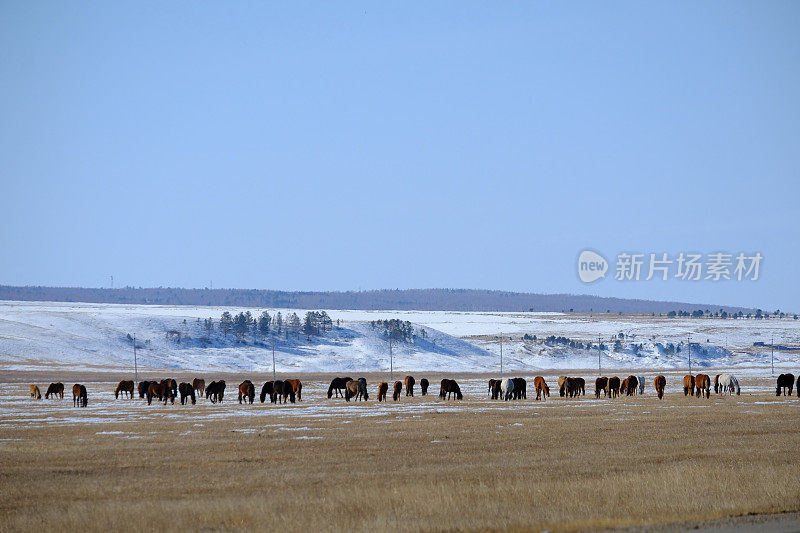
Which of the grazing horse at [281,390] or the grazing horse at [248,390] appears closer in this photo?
the grazing horse at [248,390]

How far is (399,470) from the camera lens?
19281 mm

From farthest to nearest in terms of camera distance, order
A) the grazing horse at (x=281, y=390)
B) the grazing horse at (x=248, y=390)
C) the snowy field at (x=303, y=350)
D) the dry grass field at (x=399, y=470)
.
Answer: the snowy field at (x=303, y=350)
the grazing horse at (x=281, y=390)
the grazing horse at (x=248, y=390)
the dry grass field at (x=399, y=470)

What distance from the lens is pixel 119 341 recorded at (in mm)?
122000

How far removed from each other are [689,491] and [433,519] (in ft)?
16.1

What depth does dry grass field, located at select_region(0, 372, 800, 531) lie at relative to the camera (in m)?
14.0

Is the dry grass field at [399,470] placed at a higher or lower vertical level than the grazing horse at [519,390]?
higher

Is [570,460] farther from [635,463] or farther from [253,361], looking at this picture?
[253,361]

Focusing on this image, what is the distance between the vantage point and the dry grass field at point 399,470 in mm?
14031

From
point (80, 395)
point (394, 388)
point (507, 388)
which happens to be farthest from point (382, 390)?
point (80, 395)

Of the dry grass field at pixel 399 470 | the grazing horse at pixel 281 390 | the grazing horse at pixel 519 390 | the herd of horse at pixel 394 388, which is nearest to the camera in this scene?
the dry grass field at pixel 399 470

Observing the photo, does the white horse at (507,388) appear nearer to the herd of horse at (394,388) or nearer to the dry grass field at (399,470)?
the herd of horse at (394,388)

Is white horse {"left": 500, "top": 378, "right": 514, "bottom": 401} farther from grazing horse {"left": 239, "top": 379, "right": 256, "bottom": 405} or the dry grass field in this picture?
grazing horse {"left": 239, "top": 379, "right": 256, "bottom": 405}

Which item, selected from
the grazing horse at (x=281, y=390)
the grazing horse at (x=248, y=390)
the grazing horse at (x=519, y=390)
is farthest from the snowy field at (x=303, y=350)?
the grazing horse at (x=519, y=390)

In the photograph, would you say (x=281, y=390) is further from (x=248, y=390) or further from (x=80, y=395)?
(x=80, y=395)
